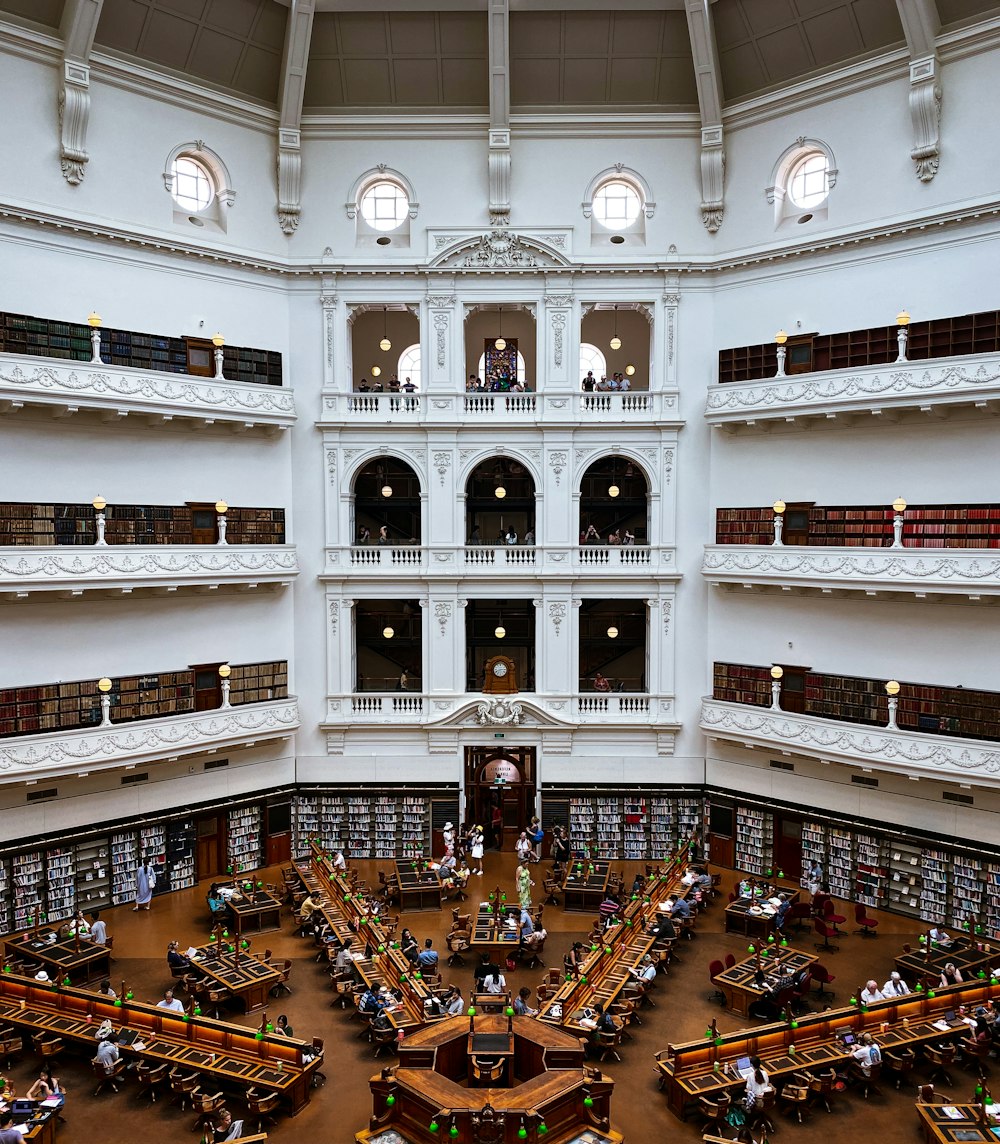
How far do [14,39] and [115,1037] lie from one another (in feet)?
61.2

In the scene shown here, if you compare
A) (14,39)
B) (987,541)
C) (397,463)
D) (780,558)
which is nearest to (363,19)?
(14,39)

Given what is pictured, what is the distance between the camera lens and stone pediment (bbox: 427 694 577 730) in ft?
70.7

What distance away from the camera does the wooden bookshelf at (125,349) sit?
17906 millimetres

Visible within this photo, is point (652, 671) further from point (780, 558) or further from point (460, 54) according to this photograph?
point (460, 54)

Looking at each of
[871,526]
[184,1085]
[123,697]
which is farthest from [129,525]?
[871,526]

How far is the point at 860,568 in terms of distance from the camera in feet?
60.8

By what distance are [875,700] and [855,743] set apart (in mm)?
1265

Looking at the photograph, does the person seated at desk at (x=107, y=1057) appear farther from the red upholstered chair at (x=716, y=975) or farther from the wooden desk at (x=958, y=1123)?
the wooden desk at (x=958, y=1123)

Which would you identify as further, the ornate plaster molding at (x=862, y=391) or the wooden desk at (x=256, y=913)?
the wooden desk at (x=256, y=913)

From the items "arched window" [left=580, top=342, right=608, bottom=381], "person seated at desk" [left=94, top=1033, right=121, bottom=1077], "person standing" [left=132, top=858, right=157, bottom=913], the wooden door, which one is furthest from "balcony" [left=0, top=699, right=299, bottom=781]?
"arched window" [left=580, top=342, right=608, bottom=381]

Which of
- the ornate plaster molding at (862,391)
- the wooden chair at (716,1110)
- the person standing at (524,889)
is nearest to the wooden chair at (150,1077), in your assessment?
the person standing at (524,889)

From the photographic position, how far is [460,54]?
20688 millimetres

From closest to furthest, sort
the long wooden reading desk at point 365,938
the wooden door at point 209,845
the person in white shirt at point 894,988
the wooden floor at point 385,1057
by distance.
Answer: the wooden floor at point 385,1057, the person in white shirt at point 894,988, the long wooden reading desk at point 365,938, the wooden door at point 209,845

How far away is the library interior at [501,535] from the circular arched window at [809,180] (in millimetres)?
68
